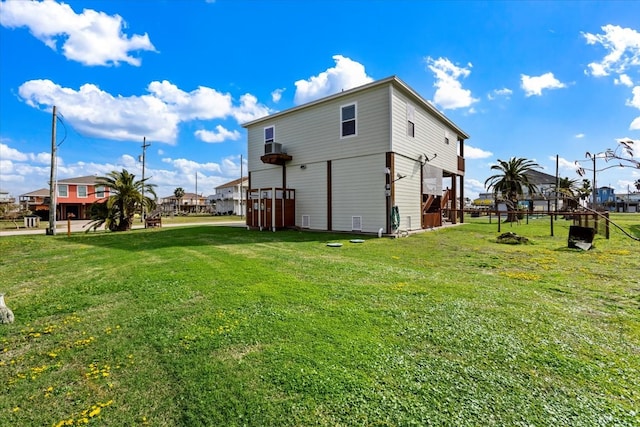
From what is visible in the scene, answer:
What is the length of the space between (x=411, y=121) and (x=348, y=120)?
10.0ft

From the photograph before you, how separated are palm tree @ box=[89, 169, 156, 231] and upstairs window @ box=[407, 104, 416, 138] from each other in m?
14.2

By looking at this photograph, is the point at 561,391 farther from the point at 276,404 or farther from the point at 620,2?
the point at 620,2

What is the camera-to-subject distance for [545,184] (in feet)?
121

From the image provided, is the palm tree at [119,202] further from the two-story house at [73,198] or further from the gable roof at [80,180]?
the gable roof at [80,180]

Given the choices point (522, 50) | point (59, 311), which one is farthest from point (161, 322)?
point (522, 50)

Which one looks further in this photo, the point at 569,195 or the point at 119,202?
the point at 119,202

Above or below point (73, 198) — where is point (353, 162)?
above

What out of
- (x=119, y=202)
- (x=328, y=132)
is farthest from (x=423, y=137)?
(x=119, y=202)

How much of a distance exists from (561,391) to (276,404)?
1.97m

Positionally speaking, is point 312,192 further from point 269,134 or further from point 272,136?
point 269,134

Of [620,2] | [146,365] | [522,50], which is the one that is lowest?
[146,365]

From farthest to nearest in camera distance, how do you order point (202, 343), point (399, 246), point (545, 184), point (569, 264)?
1. point (545, 184)
2. point (399, 246)
3. point (569, 264)
4. point (202, 343)

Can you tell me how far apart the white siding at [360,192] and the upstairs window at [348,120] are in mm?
1232

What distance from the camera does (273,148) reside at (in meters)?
15.8
